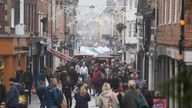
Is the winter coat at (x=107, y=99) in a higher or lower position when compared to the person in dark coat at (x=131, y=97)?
lower

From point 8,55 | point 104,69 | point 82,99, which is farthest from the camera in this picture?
point 104,69

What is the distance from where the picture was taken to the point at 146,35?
1519 inches

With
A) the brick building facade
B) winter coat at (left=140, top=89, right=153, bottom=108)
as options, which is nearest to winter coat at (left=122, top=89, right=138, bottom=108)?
the brick building facade

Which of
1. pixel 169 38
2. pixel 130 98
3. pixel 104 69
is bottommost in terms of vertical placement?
pixel 104 69

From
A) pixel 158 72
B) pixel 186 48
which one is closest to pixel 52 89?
pixel 186 48

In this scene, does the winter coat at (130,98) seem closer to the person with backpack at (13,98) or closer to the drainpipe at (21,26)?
the person with backpack at (13,98)

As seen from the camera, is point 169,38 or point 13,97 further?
point 169,38

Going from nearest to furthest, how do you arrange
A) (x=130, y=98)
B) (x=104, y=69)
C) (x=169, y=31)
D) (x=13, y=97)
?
(x=130, y=98) < (x=13, y=97) < (x=169, y=31) < (x=104, y=69)

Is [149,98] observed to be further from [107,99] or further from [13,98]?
[13,98]

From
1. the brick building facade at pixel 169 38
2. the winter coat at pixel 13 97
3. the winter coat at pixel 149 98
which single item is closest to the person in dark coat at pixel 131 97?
the brick building facade at pixel 169 38

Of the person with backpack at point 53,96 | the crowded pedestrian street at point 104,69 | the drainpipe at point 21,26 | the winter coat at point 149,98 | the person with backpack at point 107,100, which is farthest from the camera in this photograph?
the drainpipe at point 21,26

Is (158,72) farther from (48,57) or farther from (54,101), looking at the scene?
(48,57)

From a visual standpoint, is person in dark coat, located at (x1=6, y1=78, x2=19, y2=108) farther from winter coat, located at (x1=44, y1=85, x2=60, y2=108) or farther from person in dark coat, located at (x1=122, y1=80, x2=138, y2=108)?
person in dark coat, located at (x1=122, y1=80, x2=138, y2=108)

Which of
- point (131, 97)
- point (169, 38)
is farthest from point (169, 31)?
point (131, 97)
